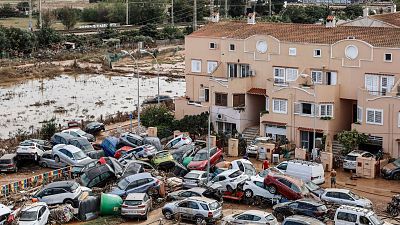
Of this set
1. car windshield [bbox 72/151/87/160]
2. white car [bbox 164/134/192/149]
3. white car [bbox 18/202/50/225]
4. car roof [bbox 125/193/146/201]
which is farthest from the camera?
white car [bbox 164/134/192/149]

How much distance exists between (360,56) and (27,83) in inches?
1574

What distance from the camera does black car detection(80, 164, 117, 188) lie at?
3011 cm

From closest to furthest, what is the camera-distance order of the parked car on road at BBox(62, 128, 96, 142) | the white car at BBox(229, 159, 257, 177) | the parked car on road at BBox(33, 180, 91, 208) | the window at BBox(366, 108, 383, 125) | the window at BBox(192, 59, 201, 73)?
the parked car on road at BBox(33, 180, 91, 208)
the white car at BBox(229, 159, 257, 177)
the window at BBox(366, 108, 383, 125)
the parked car on road at BBox(62, 128, 96, 142)
the window at BBox(192, 59, 201, 73)

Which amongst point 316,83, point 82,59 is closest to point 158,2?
point 82,59

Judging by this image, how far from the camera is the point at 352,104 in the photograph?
3828 cm

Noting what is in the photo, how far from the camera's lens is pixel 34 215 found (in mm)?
25156

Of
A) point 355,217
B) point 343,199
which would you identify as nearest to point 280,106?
point 343,199

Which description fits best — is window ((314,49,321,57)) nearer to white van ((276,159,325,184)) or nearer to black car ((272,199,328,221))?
white van ((276,159,325,184))

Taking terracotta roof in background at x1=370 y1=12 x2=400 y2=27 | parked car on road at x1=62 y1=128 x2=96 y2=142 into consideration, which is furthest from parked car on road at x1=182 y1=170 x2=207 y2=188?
terracotta roof in background at x1=370 y1=12 x2=400 y2=27

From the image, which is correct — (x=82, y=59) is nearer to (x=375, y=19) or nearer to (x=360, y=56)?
(x=375, y=19)

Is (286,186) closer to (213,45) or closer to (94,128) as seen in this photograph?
(213,45)

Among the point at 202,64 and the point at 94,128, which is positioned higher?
the point at 202,64

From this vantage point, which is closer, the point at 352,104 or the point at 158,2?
the point at 352,104

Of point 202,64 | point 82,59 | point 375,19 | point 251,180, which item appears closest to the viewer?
→ point 251,180
